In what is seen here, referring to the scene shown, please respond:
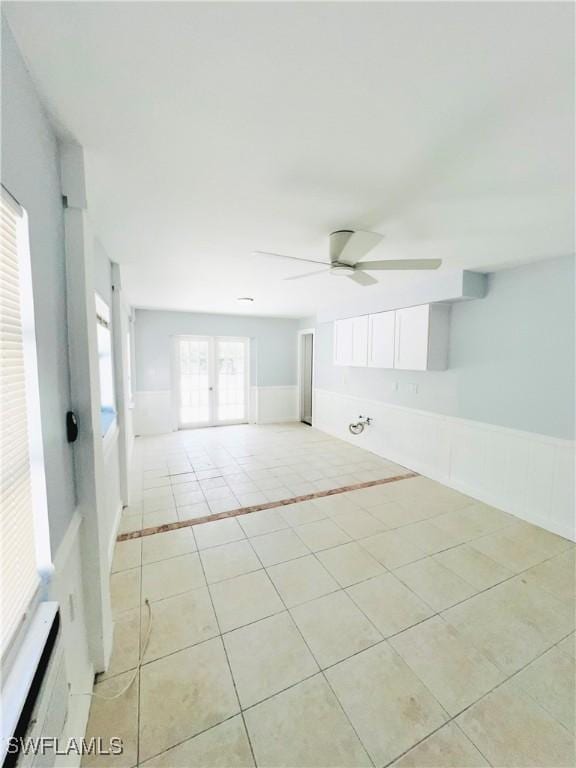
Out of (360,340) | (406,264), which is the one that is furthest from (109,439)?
(360,340)

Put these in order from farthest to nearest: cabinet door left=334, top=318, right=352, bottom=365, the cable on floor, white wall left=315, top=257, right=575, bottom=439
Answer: cabinet door left=334, top=318, right=352, bottom=365
white wall left=315, top=257, right=575, bottom=439
the cable on floor

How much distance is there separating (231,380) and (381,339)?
3.61 metres

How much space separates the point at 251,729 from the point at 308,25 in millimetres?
2448

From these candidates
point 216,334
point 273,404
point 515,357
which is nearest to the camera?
point 515,357

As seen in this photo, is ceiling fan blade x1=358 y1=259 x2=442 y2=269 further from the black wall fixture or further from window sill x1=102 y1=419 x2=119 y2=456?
window sill x1=102 y1=419 x2=119 y2=456

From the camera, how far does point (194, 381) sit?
6375mm

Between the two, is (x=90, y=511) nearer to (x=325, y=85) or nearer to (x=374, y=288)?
(x=325, y=85)

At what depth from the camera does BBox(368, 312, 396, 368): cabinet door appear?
4.00 meters

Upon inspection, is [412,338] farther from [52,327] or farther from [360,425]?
[52,327]

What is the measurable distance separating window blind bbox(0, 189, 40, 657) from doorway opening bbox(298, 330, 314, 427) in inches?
238

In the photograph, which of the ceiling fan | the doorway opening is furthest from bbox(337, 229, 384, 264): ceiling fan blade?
the doorway opening

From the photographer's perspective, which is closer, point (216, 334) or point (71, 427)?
point (71, 427)

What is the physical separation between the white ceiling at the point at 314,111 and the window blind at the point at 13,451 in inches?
21.3

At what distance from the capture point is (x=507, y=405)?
3027 millimetres
